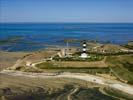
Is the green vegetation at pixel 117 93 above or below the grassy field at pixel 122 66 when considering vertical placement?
below

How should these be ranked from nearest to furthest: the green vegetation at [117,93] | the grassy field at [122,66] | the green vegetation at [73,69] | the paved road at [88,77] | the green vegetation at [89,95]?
the green vegetation at [89,95], the green vegetation at [117,93], the paved road at [88,77], the grassy field at [122,66], the green vegetation at [73,69]

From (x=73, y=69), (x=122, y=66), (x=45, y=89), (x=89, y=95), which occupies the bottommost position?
(x=73, y=69)

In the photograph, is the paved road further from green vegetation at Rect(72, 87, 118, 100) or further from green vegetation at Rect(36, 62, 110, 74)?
green vegetation at Rect(72, 87, 118, 100)

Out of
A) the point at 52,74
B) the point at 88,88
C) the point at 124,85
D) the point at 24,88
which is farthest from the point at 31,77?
the point at 124,85

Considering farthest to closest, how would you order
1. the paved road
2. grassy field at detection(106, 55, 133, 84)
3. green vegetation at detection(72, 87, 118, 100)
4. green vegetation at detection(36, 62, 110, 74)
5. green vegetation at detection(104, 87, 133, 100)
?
green vegetation at detection(36, 62, 110, 74)
grassy field at detection(106, 55, 133, 84)
the paved road
green vegetation at detection(104, 87, 133, 100)
green vegetation at detection(72, 87, 118, 100)

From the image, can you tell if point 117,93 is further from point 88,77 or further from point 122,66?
point 122,66

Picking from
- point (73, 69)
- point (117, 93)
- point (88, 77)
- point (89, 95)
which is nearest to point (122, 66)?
point (73, 69)

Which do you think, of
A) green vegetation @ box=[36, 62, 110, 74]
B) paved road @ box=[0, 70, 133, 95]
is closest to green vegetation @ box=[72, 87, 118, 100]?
paved road @ box=[0, 70, 133, 95]

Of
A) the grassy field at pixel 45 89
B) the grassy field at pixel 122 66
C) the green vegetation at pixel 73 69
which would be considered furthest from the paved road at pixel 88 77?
the green vegetation at pixel 73 69

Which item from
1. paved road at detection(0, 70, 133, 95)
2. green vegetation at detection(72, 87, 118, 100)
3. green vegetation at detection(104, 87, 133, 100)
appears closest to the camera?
green vegetation at detection(72, 87, 118, 100)

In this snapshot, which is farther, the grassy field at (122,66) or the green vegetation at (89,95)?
the grassy field at (122,66)

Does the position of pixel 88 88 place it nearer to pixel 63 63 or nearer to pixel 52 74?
pixel 52 74

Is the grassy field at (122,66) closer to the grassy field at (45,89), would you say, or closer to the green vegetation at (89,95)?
the grassy field at (45,89)
